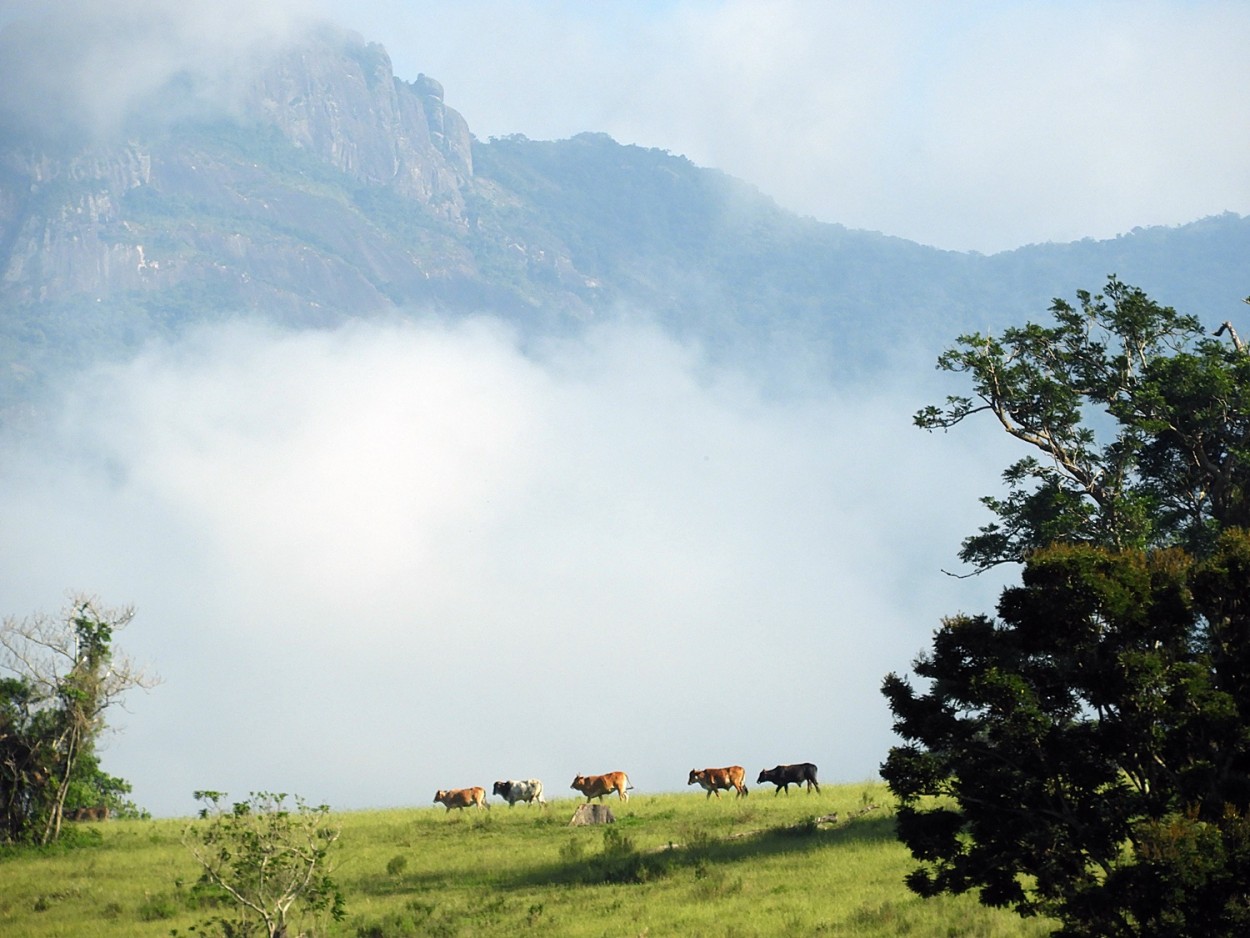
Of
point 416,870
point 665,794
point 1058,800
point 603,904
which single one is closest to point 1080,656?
point 1058,800

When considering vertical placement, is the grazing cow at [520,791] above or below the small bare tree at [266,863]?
above

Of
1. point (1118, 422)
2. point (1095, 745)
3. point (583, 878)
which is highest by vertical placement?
point (1118, 422)

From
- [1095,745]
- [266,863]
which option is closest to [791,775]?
[266,863]

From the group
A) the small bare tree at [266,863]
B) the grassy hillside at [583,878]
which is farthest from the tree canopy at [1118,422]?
the small bare tree at [266,863]

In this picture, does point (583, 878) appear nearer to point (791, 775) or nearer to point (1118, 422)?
point (791, 775)

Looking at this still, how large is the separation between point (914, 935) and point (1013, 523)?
1633 cm

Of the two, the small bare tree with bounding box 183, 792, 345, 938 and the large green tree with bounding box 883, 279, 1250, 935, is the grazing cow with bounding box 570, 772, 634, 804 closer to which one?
the small bare tree with bounding box 183, 792, 345, 938

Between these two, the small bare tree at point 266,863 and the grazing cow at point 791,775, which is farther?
the grazing cow at point 791,775

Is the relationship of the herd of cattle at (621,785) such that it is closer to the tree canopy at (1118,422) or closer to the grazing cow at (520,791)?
the grazing cow at (520,791)

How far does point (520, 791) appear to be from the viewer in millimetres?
54719

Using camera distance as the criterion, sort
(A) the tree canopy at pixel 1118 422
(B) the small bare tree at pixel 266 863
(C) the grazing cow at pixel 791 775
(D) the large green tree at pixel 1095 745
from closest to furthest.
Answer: (D) the large green tree at pixel 1095 745 → (B) the small bare tree at pixel 266 863 → (A) the tree canopy at pixel 1118 422 → (C) the grazing cow at pixel 791 775

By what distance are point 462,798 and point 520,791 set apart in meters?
2.59

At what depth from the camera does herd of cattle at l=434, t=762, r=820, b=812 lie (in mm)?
51156

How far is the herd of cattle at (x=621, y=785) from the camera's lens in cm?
5116
